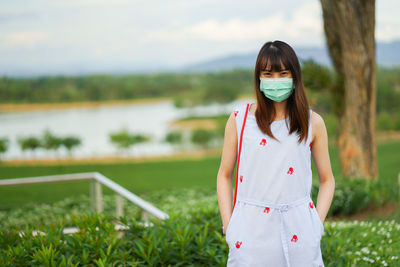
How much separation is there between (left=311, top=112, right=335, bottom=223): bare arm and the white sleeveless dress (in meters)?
0.08

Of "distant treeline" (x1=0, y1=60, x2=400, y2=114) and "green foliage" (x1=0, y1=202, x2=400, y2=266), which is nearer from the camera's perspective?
"green foliage" (x1=0, y1=202, x2=400, y2=266)

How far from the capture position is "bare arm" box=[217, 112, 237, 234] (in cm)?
225

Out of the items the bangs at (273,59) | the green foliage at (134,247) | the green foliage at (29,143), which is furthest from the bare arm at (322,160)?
the green foliage at (29,143)

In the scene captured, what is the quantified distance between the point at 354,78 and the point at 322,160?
19.5 ft

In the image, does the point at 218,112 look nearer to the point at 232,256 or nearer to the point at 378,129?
the point at 378,129

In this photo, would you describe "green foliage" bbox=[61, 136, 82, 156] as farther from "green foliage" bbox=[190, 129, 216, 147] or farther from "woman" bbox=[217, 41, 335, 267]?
"woman" bbox=[217, 41, 335, 267]

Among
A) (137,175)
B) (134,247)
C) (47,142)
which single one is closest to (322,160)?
(134,247)

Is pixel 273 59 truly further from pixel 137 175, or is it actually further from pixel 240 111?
pixel 137 175

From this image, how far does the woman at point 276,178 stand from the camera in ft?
6.95

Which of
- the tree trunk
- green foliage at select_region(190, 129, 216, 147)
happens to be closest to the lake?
green foliage at select_region(190, 129, 216, 147)

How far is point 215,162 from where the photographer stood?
2078 cm

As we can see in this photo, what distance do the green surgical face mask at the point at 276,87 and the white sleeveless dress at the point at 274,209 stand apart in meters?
0.15

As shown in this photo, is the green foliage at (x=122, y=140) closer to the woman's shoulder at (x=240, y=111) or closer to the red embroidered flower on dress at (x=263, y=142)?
the woman's shoulder at (x=240, y=111)

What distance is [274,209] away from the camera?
213 cm
